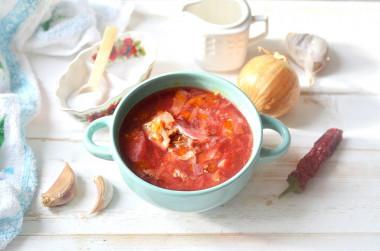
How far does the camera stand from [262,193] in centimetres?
113

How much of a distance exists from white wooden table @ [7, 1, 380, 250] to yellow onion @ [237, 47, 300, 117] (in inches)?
3.0

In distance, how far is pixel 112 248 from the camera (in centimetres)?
105

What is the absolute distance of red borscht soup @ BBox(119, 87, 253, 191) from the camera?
3.21 feet

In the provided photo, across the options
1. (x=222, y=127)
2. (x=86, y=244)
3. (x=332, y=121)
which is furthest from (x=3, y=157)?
(x=332, y=121)

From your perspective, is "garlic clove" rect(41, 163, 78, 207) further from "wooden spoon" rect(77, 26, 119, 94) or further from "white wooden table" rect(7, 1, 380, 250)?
"wooden spoon" rect(77, 26, 119, 94)

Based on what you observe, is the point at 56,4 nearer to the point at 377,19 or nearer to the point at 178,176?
the point at 178,176

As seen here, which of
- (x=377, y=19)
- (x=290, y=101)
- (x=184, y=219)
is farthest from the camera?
(x=377, y=19)

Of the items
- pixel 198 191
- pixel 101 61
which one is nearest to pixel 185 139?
pixel 198 191

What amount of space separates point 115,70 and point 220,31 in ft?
1.21

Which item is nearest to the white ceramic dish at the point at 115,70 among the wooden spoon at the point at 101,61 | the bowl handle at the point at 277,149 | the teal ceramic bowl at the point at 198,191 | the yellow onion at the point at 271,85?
the wooden spoon at the point at 101,61

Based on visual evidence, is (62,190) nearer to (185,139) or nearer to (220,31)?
(185,139)

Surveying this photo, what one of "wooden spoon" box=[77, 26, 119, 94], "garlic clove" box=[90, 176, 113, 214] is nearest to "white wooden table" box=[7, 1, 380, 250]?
"garlic clove" box=[90, 176, 113, 214]

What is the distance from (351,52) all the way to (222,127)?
669 mm

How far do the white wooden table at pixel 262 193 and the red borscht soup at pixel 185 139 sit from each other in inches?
6.5
